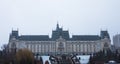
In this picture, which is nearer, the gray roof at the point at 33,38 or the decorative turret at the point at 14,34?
the gray roof at the point at 33,38

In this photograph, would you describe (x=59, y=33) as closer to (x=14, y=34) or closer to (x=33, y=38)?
(x=33, y=38)

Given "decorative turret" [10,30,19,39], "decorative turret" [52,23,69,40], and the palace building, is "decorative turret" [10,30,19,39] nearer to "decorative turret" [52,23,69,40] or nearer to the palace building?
the palace building

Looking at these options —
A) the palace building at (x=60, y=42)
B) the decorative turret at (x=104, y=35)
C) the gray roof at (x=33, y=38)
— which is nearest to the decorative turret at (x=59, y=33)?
the palace building at (x=60, y=42)

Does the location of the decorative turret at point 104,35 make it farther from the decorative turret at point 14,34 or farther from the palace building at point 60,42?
the decorative turret at point 14,34

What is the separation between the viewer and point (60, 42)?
91.3m

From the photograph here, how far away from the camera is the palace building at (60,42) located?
300 ft

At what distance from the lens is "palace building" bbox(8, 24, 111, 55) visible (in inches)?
3605

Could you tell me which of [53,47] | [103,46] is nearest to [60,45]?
[53,47]

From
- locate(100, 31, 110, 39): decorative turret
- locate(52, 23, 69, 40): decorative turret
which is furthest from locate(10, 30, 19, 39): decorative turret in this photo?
locate(100, 31, 110, 39): decorative turret

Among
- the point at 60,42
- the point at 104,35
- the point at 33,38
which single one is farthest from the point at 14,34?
the point at 104,35

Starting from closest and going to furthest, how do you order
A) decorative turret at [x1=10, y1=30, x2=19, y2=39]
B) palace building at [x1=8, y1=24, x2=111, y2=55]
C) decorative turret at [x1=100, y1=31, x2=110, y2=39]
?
palace building at [x1=8, y1=24, x2=111, y2=55], decorative turret at [x1=10, y1=30, x2=19, y2=39], decorative turret at [x1=100, y1=31, x2=110, y2=39]

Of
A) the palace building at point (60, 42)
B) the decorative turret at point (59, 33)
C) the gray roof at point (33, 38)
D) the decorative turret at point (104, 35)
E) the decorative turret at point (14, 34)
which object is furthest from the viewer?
the decorative turret at point (104, 35)

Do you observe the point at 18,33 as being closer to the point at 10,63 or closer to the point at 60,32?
the point at 60,32

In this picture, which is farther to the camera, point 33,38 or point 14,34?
point 14,34
